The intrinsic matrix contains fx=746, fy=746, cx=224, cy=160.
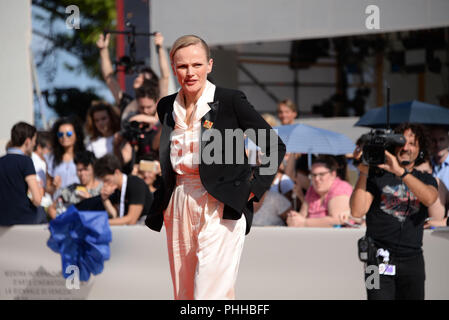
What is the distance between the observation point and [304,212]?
22.0 ft

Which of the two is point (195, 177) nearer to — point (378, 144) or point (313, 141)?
point (378, 144)

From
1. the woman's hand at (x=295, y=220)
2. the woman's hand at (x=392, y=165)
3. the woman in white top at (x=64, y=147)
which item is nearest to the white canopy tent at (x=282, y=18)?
the woman in white top at (x=64, y=147)

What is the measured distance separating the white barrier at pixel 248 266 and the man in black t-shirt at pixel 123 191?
358 millimetres

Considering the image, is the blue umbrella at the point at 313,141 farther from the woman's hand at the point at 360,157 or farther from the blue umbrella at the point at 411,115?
the woman's hand at the point at 360,157

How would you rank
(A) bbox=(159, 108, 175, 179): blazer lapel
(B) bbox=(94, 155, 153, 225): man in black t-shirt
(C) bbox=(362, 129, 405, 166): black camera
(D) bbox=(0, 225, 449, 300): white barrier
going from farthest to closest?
(B) bbox=(94, 155, 153, 225): man in black t-shirt, (D) bbox=(0, 225, 449, 300): white barrier, (C) bbox=(362, 129, 405, 166): black camera, (A) bbox=(159, 108, 175, 179): blazer lapel

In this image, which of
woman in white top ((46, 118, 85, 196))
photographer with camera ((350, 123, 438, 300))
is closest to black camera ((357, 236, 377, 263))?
photographer with camera ((350, 123, 438, 300))

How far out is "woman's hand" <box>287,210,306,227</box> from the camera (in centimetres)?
646

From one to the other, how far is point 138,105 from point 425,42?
685cm

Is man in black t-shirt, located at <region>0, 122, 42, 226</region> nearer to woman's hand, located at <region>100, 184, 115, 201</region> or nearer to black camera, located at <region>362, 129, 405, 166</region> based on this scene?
woman's hand, located at <region>100, 184, 115, 201</region>

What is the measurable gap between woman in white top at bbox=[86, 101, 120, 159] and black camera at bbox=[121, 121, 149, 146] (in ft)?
1.82

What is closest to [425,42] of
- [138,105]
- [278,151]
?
[138,105]
